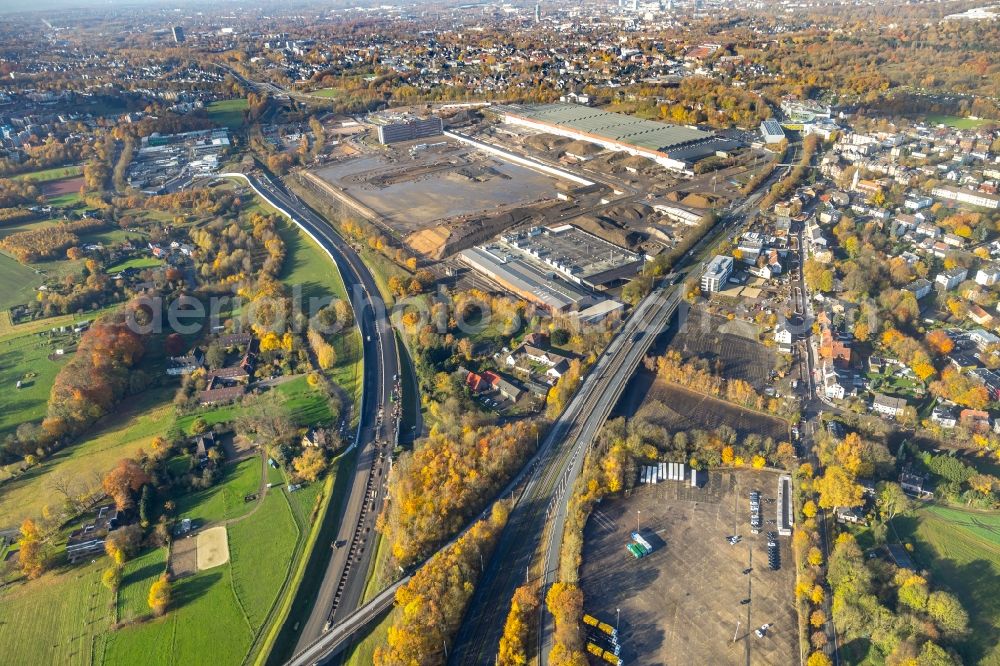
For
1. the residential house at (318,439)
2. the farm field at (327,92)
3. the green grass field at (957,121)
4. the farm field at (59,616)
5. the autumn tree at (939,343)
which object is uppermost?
the farm field at (327,92)

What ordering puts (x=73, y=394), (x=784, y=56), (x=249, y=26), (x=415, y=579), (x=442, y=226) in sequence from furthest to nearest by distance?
(x=249, y=26)
(x=784, y=56)
(x=442, y=226)
(x=73, y=394)
(x=415, y=579)

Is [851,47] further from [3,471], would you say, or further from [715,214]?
[3,471]

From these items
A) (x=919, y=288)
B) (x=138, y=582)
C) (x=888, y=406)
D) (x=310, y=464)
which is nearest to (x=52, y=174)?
(x=310, y=464)

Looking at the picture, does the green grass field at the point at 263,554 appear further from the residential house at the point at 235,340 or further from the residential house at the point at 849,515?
the residential house at the point at 849,515

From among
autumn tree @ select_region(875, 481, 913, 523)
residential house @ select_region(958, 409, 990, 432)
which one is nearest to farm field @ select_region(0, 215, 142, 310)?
autumn tree @ select_region(875, 481, 913, 523)

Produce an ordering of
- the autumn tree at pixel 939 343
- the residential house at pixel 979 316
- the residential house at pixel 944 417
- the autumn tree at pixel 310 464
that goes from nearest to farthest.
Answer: the autumn tree at pixel 310 464 < the residential house at pixel 944 417 < the autumn tree at pixel 939 343 < the residential house at pixel 979 316

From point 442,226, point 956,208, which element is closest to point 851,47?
point 956,208

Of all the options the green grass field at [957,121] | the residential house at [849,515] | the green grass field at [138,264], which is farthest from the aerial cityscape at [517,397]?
the green grass field at [957,121]
